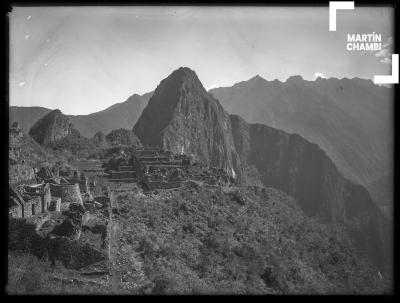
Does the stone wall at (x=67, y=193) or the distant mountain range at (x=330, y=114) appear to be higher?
the distant mountain range at (x=330, y=114)

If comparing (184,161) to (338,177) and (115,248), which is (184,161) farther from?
(338,177)

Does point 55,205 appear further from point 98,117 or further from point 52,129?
point 98,117

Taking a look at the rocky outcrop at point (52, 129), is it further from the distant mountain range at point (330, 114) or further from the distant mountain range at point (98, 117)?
the distant mountain range at point (330, 114)

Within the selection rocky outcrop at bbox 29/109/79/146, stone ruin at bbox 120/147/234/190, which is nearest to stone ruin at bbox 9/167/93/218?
stone ruin at bbox 120/147/234/190

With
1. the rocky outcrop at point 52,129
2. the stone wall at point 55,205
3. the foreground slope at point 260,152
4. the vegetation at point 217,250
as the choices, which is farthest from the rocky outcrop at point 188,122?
the stone wall at point 55,205

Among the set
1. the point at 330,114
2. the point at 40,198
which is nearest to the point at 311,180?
the point at 330,114

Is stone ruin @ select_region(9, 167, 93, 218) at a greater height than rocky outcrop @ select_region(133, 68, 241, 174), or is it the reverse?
rocky outcrop @ select_region(133, 68, 241, 174)

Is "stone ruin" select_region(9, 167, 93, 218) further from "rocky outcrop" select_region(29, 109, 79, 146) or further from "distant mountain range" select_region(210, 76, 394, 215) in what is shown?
"distant mountain range" select_region(210, 76, 394, 215)

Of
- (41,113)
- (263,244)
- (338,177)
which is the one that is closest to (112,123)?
(41,113)
